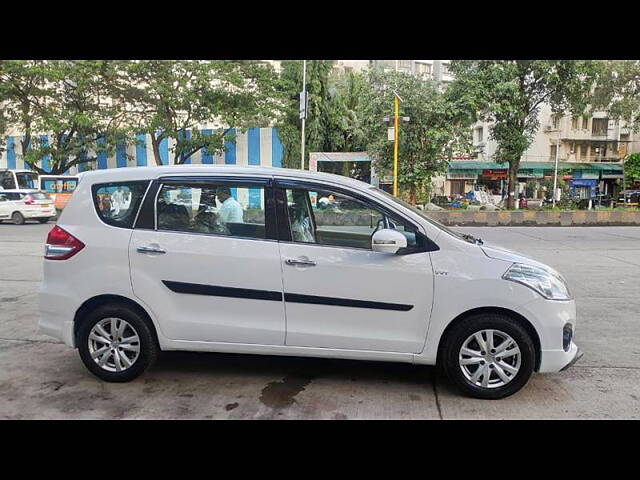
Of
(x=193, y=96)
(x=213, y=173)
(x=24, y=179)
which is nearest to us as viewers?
(x=213, y=173)

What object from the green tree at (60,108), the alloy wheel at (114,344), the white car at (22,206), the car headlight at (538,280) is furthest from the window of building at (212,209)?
the green tree at (60,108)

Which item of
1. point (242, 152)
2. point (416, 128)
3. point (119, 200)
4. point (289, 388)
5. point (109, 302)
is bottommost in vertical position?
point (289, 388)

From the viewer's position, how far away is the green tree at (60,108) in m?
25.0

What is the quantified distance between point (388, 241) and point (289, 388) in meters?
1.45

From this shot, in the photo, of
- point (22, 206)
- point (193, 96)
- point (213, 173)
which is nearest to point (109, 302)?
point (213, 173)

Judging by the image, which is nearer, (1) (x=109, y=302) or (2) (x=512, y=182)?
(1) (x=109, y=302)

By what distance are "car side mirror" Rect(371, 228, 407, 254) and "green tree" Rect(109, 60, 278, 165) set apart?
2317 cm

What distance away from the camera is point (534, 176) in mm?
44875

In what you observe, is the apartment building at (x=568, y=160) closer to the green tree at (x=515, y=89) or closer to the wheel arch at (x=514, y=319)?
the green tree at (x=515, y=89)

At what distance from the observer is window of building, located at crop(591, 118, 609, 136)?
159 feet

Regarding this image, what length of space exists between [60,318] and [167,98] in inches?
900

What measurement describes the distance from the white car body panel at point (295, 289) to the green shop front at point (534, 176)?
40083 mm

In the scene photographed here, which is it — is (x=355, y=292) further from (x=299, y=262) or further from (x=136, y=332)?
(x=136, y=332)

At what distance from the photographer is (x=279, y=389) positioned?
4270 millimetres
